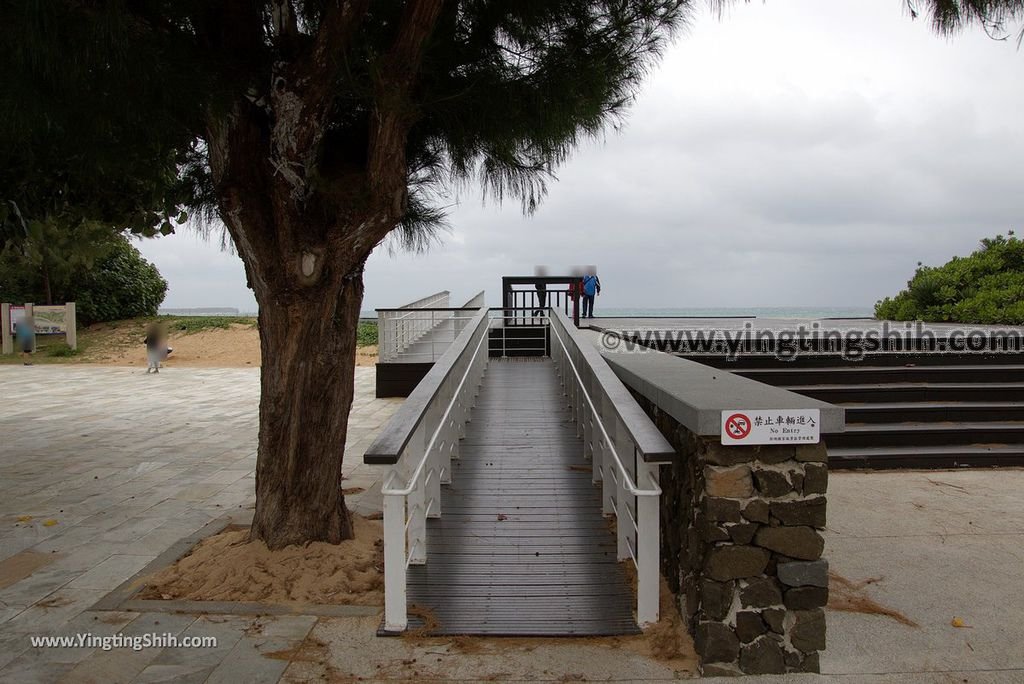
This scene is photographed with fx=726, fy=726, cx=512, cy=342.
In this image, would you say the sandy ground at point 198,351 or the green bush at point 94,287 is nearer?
the sandy ground at point 198,351

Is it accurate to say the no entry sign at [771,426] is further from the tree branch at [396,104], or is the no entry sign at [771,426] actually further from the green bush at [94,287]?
the green bush at [94,287]

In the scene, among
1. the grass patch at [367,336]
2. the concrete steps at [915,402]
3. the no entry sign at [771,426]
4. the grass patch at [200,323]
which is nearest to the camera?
the no entry sign at [771,426]

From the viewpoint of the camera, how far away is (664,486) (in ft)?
13.1

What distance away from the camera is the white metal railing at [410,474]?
345 cm

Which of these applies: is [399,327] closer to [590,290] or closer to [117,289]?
[590,290]

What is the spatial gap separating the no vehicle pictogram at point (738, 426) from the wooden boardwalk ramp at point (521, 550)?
1133mm

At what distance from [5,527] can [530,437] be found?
4239 mm

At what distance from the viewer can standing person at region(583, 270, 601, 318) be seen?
1536 cm

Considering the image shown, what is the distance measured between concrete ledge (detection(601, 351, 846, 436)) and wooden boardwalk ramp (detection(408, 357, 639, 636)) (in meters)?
0.98

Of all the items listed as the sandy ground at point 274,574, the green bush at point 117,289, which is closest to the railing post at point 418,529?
the sandy ground at point 274,574

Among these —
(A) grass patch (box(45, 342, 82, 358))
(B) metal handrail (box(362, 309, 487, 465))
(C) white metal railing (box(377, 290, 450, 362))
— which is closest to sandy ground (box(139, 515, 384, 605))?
(B) metal handrail (box(362, 309, 487, 465))

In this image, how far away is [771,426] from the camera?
3094mm

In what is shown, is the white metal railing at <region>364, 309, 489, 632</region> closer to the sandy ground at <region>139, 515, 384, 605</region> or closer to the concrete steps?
the sandy ground at <region>139, 515, 384, 605</region>

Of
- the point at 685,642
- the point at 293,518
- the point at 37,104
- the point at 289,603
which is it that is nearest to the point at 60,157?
the point at 37,104
